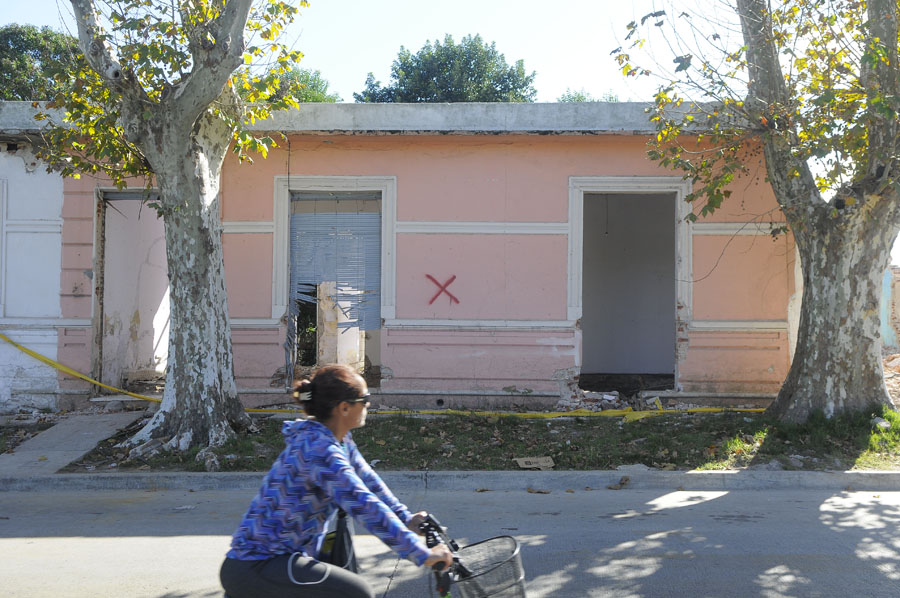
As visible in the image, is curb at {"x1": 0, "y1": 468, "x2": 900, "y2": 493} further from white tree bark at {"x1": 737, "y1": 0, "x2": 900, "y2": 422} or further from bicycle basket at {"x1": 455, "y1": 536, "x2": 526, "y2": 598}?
bicycle basket at {"x1": 455, "y1": 536, "x2": 526, "y2": 598}

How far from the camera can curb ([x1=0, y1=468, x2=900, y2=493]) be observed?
25.5 feet

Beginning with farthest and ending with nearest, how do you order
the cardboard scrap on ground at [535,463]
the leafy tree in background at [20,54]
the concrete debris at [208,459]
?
the leafy tree in background at [20,54], the cardboard scrap on ground at [535,463], the concrete debris at [208,459]

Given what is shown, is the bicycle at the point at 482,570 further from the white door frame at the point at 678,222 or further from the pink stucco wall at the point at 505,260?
the white door frame at the point at 678,222

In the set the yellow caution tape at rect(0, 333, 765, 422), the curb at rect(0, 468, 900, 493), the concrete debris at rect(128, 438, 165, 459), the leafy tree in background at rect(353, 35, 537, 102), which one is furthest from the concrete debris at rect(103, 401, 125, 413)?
the leafy tree in background at rect(353, 35, 537, 102)

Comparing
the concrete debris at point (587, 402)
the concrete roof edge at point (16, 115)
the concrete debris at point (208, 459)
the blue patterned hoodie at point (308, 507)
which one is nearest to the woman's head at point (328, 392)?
the blue patterned hoodie at point (308, 507)

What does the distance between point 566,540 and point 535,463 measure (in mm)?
2489

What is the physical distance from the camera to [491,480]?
26.0ft

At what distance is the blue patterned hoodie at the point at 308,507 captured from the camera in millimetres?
2703

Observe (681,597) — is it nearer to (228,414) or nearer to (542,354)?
(228,414)

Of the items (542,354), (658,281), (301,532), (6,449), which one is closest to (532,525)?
(301,532)

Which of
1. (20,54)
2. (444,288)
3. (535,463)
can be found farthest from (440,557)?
(20,54)

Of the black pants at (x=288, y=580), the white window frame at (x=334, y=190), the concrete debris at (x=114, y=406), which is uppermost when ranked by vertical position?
the white window frame at (x=334, y=190)

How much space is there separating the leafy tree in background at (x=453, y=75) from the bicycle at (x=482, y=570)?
25044 millimetres

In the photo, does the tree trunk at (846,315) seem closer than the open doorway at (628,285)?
Yes
